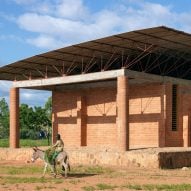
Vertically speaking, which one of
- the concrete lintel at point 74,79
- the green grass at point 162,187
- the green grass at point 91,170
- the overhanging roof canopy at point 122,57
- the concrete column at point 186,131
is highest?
the overhanging roof canopy at point 122,57

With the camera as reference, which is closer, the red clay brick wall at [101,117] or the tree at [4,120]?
the red clay brick wall at [101,117]

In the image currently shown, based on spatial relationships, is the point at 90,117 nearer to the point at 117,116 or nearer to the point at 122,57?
the point at 117,116

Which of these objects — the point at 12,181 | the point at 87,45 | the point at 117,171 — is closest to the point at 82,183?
the point at 12,181

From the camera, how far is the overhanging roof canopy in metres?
24.3

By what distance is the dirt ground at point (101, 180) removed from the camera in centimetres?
1528

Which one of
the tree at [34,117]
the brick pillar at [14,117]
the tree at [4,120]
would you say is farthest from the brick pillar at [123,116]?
the tree at [4,120]

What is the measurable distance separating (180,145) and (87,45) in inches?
350

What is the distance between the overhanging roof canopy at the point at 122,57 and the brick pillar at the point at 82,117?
2.20m

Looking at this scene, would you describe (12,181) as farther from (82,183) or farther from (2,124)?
(2,124)

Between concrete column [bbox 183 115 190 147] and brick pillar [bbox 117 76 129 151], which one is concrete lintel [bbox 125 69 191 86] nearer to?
brick pillar [bbox 117 76 129 151]

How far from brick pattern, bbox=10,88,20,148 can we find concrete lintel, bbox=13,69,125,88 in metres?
0.62

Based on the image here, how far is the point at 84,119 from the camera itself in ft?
108

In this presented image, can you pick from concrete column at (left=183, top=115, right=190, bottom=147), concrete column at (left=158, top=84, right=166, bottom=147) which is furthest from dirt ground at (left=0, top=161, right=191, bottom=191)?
concrete column at (left=183, top=115, right=190, bottom=147)

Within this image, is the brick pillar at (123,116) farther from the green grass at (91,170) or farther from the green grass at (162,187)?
the green grass at (162,187)
